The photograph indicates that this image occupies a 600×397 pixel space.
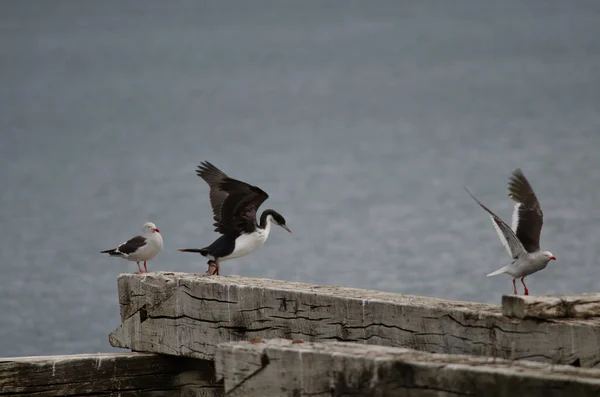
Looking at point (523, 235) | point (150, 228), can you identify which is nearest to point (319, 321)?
point (523, 235)

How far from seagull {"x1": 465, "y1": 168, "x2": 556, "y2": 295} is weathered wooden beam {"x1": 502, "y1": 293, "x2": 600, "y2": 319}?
3.23m

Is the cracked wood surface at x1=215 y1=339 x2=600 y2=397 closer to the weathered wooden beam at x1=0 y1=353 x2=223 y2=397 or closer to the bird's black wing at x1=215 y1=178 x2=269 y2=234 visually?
the weathered wooden beam at x1=0 y1=353 x2=223 y2=397

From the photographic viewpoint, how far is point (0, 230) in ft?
92.3

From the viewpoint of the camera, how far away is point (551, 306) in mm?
5059

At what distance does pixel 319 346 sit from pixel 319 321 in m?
1.18

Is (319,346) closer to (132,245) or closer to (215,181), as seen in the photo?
(215,181)

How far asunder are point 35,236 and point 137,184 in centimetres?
1056

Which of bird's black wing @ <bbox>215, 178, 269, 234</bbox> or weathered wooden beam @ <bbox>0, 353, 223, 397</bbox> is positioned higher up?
bird's black wing @ <bbox>215, 178, 269, 234</bbox>

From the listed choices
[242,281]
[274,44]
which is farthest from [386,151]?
[242,281]

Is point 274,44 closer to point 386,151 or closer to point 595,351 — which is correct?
point 386,151

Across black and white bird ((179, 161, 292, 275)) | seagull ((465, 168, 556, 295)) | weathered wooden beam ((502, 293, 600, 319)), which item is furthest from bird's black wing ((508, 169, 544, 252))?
weathered wooden beam ((502, 293, 600, 319))

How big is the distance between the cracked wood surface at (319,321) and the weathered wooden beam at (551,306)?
4 centimetres

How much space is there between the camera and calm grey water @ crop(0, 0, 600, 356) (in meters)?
21.5

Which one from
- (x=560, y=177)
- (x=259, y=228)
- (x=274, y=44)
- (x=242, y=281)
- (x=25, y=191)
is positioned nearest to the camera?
(x=242, y=281)
